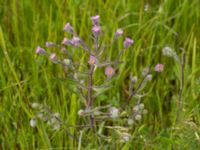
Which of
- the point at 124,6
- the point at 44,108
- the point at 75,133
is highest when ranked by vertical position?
the point at 124,6

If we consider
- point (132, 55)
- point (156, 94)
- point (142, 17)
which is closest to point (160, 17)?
point (142, 17)

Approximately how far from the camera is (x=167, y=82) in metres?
2.41

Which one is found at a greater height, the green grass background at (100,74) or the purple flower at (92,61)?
the purple flower at (92,61)

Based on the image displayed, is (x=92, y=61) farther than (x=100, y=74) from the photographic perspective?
No

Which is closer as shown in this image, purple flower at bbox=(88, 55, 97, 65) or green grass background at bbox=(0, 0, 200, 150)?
purple flower at bbox=(88, 55, 97, 65)

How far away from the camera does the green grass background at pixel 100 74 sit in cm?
199

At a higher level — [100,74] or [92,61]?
[92,61]

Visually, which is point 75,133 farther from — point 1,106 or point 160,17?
point 160,17

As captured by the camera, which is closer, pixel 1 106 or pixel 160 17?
pixel 1 106

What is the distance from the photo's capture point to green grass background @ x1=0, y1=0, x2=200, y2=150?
1994 millimetres

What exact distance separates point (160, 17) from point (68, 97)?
0.68 m

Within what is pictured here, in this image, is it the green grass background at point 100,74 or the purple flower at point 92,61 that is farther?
the green grass background at point 100,74

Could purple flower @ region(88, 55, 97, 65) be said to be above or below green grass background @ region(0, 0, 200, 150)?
above

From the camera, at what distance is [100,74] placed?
2357 mm
